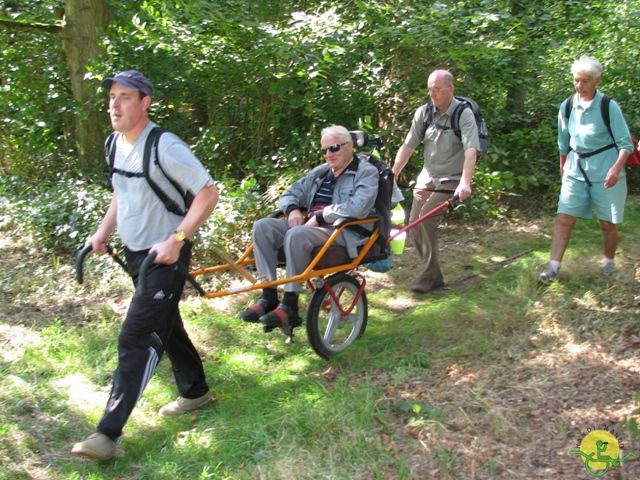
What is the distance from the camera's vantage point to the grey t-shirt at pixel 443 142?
5.52 m

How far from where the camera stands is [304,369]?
4.82 meters

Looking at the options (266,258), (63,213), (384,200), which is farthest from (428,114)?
(63,213)

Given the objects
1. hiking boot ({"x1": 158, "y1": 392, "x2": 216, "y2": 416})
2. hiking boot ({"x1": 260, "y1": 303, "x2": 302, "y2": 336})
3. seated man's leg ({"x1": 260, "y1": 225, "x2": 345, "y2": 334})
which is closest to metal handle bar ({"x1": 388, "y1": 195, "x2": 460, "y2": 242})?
seated man's leg ({"x1": 260, "y1": 225, "x2": 345, "y2": 334})

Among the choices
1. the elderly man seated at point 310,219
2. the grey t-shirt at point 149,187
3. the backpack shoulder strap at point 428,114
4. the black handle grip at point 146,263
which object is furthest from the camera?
the backpack shoulder strap at point 428,114

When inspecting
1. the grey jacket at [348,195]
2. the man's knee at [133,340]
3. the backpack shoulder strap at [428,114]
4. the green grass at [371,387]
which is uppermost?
the backpack shoulder strap at [428,114]

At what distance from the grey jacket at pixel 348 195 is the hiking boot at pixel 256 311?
701 mm

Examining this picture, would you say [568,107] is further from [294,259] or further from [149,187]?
[149,187]

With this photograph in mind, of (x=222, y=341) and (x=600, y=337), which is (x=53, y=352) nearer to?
(x=222, y=341)

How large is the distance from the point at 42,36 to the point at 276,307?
6878 millimetres

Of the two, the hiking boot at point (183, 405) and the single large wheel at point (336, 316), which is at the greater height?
the single large wheel at point (336, 316)

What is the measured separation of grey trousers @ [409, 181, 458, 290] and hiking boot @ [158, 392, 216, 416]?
8.63 feet

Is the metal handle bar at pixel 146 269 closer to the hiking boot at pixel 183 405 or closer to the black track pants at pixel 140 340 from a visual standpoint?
the black track pants at pixel 140 340

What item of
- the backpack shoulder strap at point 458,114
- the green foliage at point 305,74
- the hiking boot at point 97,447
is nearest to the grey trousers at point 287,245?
the hiking boot at point 97,447

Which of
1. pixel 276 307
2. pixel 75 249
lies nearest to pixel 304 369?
pixel 276 307
